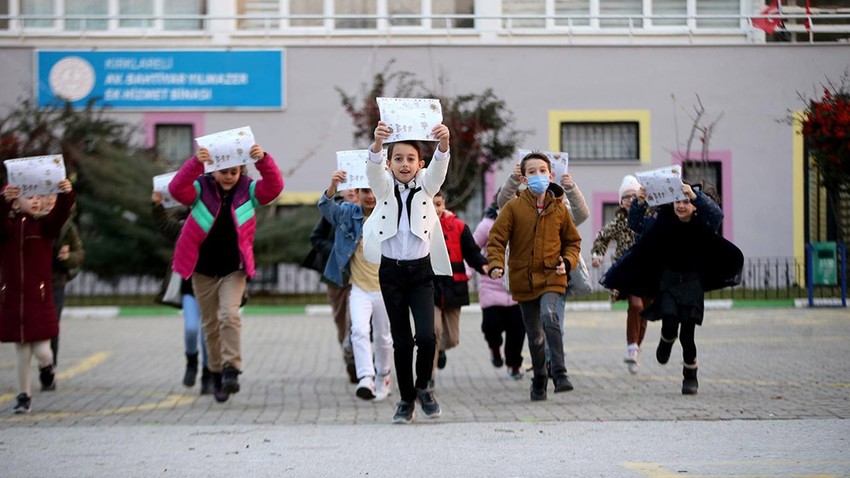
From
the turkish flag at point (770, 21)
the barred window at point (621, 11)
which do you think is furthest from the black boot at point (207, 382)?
the barred window at point (621, 11)

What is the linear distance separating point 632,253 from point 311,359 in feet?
17.4

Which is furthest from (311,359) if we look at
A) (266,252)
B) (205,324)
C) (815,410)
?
(266,252)

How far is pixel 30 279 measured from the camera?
10406 millimetres

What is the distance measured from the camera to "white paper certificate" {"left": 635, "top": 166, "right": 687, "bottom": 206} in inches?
397

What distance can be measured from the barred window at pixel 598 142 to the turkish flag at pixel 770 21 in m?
10.5

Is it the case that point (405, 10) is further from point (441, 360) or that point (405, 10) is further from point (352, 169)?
point (352, 169)

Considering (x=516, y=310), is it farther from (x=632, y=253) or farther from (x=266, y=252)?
(x=266, y=252)

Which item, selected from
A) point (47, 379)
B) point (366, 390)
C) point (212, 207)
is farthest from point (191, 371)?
point (366, 390)

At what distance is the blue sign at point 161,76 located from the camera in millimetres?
27406

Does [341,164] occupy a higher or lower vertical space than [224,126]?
lower

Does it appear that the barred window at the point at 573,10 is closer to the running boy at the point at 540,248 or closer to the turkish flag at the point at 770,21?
the turkish flag at the point at 770,21

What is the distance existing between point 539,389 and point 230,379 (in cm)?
238

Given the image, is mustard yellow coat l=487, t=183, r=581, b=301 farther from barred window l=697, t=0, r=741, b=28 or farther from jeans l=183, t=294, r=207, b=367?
barred window l=697, t=0, r=741, b=28

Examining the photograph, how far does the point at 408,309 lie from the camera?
9281 millimetres
